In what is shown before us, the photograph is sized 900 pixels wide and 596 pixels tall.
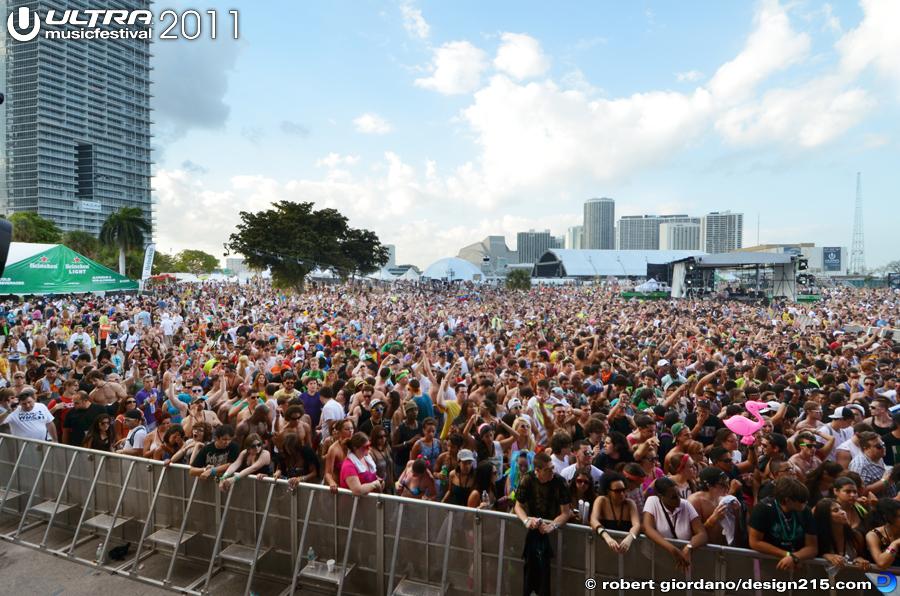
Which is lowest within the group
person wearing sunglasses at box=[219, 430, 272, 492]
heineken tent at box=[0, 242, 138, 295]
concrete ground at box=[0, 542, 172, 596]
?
concrete ground at box=[0, 542, 172, 596]

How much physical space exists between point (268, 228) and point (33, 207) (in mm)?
97561

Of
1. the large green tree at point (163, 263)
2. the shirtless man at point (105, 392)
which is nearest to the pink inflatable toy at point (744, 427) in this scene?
the shirtless man at point (105, 392)

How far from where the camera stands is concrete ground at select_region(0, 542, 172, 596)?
449cm

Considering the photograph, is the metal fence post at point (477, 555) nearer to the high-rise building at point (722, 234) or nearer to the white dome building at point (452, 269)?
the white dome building at point (452, 269)

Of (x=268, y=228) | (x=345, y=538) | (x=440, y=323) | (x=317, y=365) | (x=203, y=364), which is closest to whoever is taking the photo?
(x=345, y=538)

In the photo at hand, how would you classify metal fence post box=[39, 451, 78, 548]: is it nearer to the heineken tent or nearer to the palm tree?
the heineken tent

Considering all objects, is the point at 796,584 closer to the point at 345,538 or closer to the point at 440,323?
the point at 345,538

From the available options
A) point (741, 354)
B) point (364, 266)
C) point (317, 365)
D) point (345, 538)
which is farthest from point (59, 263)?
point (364, 266)

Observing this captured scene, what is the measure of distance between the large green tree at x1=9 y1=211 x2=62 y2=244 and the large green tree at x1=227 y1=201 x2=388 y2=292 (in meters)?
24.6

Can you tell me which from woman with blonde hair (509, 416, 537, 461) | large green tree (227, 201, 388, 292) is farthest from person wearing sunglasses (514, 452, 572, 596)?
large green tree (227, 201, 388, 292)

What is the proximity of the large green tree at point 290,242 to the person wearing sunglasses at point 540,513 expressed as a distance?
38.4 m

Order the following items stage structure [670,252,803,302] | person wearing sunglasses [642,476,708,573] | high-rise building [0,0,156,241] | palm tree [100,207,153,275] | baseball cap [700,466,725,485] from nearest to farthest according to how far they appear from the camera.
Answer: person wearing sunglasses [642,476,708,573], baseball cap [700,466,725,485], stage structure [670,252,803,302], palm tree [100,207,153,275], high-rise building [0,0,156,241]

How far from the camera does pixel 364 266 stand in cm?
5481

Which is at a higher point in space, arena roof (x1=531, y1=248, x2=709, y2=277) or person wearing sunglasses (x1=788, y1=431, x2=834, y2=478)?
arena roof (x1=531, y1=248, x2=709, y2=277)
